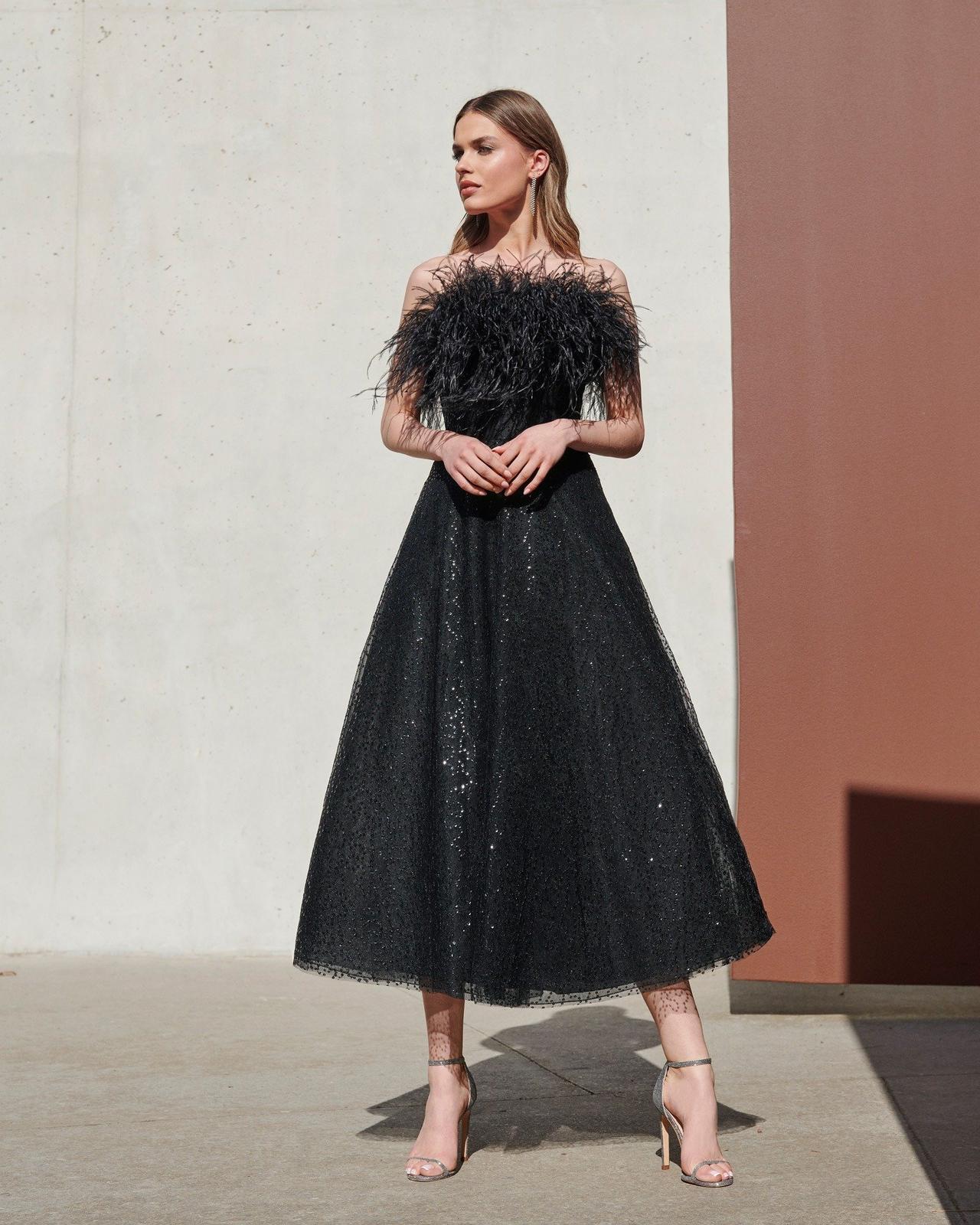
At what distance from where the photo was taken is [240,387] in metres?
4.75

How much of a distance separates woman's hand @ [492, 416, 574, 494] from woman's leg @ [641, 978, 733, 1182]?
0.88 metres

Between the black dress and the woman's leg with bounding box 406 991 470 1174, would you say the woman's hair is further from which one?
the woman's leg with bounding box 406 991 470 1174

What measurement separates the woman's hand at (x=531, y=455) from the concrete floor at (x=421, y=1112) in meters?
1.18

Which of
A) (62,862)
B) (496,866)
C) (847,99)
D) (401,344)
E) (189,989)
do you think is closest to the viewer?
(496,866)

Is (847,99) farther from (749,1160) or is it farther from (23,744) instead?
(23,744)

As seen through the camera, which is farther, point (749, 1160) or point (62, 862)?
point (62, 862)

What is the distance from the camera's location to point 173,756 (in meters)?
4.69

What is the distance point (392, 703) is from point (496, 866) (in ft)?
1.12

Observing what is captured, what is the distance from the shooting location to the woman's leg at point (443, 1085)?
7.73ft

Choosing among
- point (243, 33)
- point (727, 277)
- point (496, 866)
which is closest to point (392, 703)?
point (496, 866)

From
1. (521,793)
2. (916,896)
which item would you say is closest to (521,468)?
(521,793)

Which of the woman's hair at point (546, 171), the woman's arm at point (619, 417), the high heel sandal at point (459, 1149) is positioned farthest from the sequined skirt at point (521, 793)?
the woman's hair at point (546, 171)

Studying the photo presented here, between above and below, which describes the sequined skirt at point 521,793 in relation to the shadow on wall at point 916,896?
above

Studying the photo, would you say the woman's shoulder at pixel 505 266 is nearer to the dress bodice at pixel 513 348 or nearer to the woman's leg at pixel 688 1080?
the dress bodice at pixel 513 348
